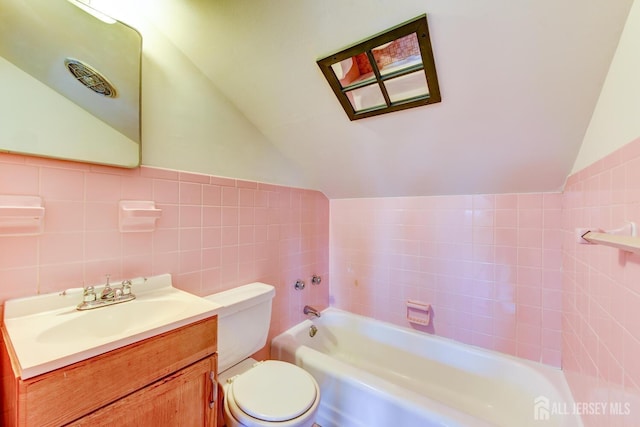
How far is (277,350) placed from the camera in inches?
67.7

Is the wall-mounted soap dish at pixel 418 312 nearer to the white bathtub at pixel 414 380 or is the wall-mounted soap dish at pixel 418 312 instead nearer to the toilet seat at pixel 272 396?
the white bathtub at pixel 414 380

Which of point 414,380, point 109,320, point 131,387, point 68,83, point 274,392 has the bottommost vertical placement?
point 414,380

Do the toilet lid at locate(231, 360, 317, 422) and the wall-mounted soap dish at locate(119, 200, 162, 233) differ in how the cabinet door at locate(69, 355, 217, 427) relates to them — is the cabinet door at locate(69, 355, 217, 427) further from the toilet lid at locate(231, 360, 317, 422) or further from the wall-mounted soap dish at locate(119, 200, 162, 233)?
the wall-mounted soap dish at locate(119, 200, 162, 233)

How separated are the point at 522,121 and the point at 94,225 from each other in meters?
1.96

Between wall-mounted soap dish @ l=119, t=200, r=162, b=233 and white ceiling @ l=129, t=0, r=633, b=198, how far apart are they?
2.68ft

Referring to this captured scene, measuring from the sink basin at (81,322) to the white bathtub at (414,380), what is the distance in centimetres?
89

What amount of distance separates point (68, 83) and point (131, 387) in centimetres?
114

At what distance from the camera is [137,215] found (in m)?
1.10

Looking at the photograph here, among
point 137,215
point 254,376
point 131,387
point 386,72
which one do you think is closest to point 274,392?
point 254,376

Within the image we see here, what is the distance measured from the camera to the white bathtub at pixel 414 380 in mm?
1223

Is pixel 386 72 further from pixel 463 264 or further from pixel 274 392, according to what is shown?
pixel 274 392

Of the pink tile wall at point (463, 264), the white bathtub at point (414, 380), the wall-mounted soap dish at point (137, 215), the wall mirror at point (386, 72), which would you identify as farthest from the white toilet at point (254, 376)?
the wall mirror at point (386, 72)

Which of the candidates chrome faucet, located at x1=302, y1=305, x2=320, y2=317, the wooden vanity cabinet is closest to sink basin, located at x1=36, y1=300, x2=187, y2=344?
the wooden vanity cabinet

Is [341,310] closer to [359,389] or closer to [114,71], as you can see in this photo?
[359,389]
